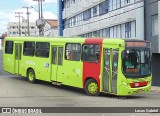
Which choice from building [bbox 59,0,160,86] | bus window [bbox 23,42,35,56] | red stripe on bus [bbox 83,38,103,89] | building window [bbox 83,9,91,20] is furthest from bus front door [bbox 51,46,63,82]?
building window [bbox 83,9,91,20]

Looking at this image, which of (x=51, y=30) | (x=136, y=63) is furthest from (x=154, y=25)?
(x=51, y=30)

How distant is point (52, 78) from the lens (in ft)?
74.1

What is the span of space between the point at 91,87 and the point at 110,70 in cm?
163

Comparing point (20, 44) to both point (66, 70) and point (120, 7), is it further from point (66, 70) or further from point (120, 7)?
point (120, 7)

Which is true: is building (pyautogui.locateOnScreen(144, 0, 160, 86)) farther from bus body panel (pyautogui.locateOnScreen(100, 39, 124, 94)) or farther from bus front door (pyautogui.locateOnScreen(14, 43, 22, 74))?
bus body panel (pyautogui.locateOnScreen(100, 39, 124, 94))

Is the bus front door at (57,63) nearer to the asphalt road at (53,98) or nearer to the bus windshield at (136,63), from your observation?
the asphalt road at (53,98)

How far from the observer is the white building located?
3188cm

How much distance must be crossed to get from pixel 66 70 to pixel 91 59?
6.84 ft

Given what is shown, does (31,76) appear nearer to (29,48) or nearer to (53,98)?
(29,48)

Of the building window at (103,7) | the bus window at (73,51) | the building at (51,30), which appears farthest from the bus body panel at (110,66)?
the building at (51,30)

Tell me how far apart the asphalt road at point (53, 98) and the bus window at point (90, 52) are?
1.92m

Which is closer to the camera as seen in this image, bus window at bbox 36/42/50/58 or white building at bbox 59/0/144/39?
bus window at bbox 36/42/50/58

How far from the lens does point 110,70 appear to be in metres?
18.9

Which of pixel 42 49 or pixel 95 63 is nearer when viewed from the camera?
pixel 95 63
